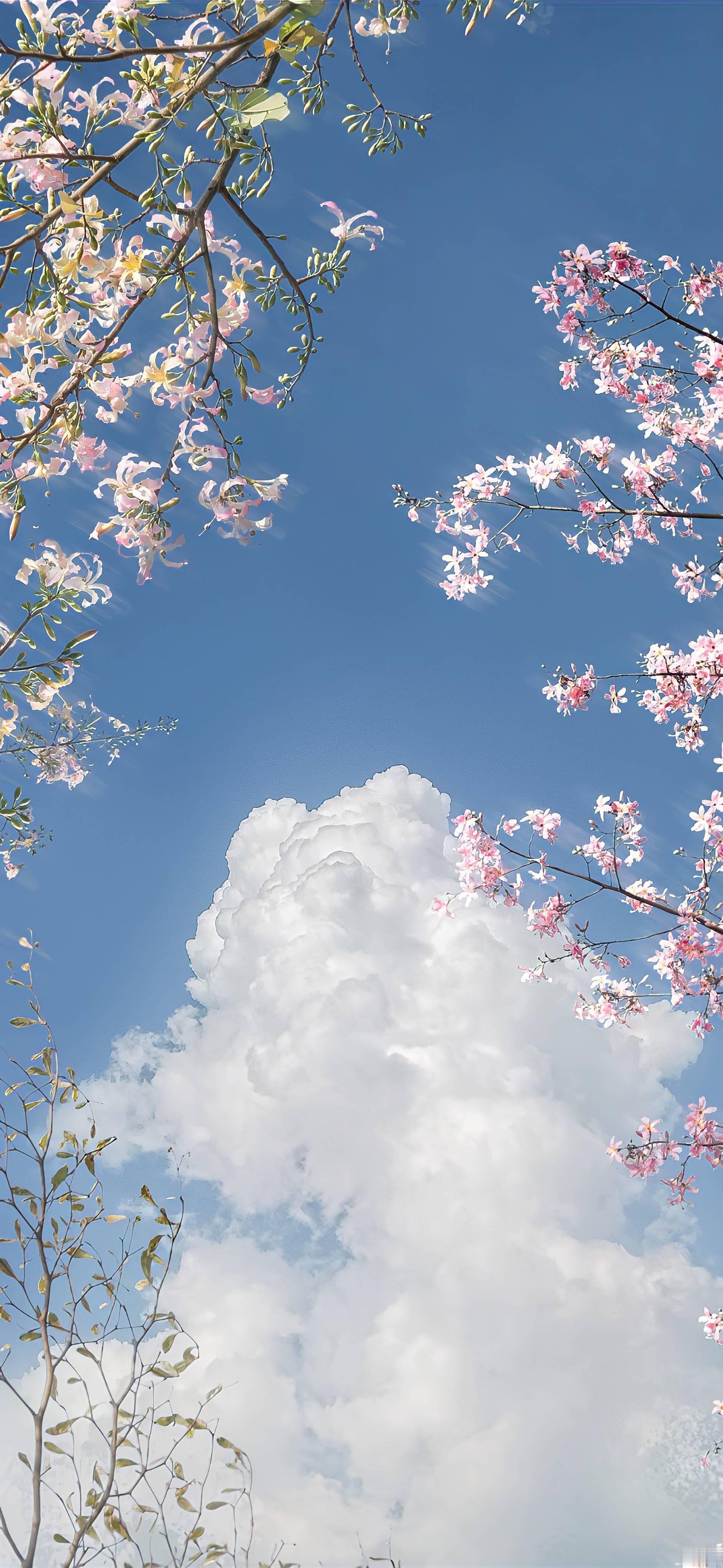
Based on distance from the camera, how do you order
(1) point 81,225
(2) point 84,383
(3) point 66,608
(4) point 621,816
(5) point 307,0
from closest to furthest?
(5) point 307,0 < (1) point 81,225 < (2) point 84,383 < (3) point 66,608 < (4) point 621,816

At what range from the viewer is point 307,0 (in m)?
1.49

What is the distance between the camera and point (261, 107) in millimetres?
1472

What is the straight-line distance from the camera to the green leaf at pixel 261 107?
1.45 meters

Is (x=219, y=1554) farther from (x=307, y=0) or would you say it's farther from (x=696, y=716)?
(x=696, y=716)

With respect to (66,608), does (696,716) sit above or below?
above

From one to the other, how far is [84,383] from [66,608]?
1.89 ft

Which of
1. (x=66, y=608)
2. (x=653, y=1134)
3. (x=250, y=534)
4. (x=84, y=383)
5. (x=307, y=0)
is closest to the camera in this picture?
(x=307, y=0)

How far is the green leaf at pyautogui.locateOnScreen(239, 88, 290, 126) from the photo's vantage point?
1.45 meters

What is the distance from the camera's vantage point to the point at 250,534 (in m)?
2.01

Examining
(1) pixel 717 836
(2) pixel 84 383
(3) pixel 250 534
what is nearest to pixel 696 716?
(1) pixel 717 836

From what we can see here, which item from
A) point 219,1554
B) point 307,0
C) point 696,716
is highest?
point 696,716

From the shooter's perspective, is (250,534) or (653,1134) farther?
(653,1134)

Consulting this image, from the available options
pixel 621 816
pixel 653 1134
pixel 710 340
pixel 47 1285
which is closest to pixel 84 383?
pixel 47 1285

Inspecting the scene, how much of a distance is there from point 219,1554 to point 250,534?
2.68 m
